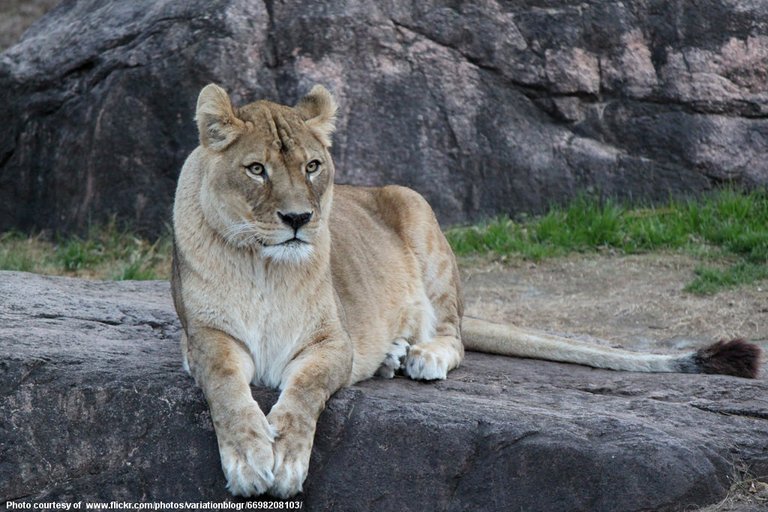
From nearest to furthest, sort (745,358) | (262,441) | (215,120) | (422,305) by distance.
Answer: (262,441), (215,120), (745,358), (422,305)

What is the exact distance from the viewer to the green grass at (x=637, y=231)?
28.3ft

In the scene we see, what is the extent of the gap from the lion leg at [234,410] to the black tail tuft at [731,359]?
208 centimetres

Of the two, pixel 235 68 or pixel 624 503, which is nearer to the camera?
pixel 624 503

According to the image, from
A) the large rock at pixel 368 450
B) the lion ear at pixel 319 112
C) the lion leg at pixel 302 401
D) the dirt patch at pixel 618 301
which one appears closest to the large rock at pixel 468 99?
the dirt patch at pixel 618 301

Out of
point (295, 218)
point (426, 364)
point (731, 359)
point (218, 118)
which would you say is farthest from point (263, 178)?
point (731, 359)

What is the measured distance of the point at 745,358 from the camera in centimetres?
505

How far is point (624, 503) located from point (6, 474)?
206cm

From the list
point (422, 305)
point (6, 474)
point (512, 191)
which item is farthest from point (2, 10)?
point (6, 474)

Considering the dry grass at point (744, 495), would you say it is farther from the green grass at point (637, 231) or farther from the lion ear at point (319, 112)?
the green grass at point (637, 231)

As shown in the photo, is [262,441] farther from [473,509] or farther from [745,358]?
[745,358]

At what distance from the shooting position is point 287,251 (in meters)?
4.14

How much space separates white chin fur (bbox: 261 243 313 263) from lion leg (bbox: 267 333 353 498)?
37cm

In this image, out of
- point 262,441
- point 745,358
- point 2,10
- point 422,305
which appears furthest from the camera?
point 2,10

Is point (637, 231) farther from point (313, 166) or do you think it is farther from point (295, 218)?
point (295, 218)
